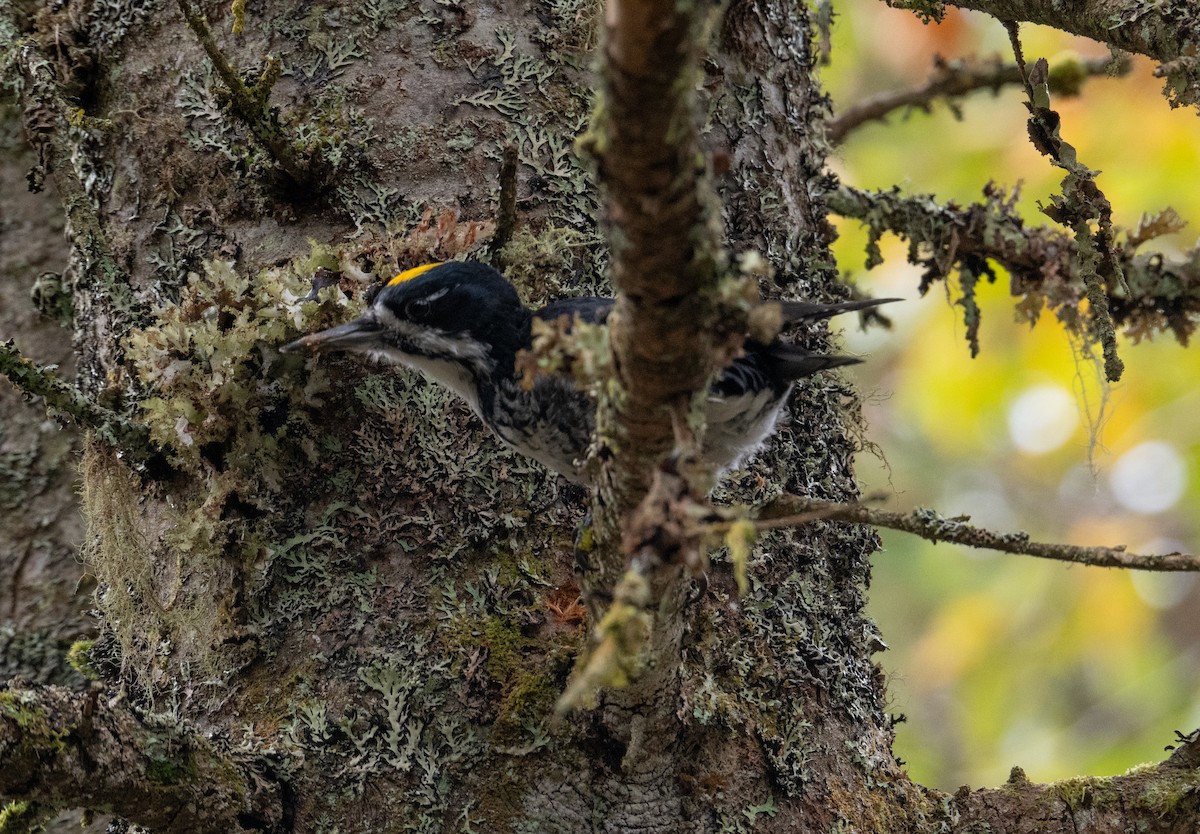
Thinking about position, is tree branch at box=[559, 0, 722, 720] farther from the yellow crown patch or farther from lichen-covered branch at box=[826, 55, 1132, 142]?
lichen-covered branch at box=[826, 55, 1132, 142]

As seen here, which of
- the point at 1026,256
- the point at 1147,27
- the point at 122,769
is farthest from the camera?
the point at 1026,256

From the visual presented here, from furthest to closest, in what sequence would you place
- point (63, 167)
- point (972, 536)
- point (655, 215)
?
point (63, 167) < point (972, 536) < point (655, 215)

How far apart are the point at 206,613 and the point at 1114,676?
764cm

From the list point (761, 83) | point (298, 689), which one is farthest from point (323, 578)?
point (761, 83)

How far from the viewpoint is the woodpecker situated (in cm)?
288

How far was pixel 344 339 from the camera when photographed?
A: 9.29 feet

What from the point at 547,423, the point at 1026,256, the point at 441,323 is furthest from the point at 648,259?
the point at 1026,256

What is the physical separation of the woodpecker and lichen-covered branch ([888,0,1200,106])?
0.79 m

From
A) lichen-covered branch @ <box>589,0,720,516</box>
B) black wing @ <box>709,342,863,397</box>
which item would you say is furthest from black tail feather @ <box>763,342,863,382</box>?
lichen-covered branch @ <box>589,0,720,516</box>

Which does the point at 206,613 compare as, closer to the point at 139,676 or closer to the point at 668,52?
the point at 139,676

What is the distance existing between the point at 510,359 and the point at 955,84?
2319mm

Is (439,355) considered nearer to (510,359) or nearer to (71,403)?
(510,359)

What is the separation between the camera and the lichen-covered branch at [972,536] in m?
1.85

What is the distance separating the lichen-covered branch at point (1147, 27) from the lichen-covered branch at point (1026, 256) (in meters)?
1.20
